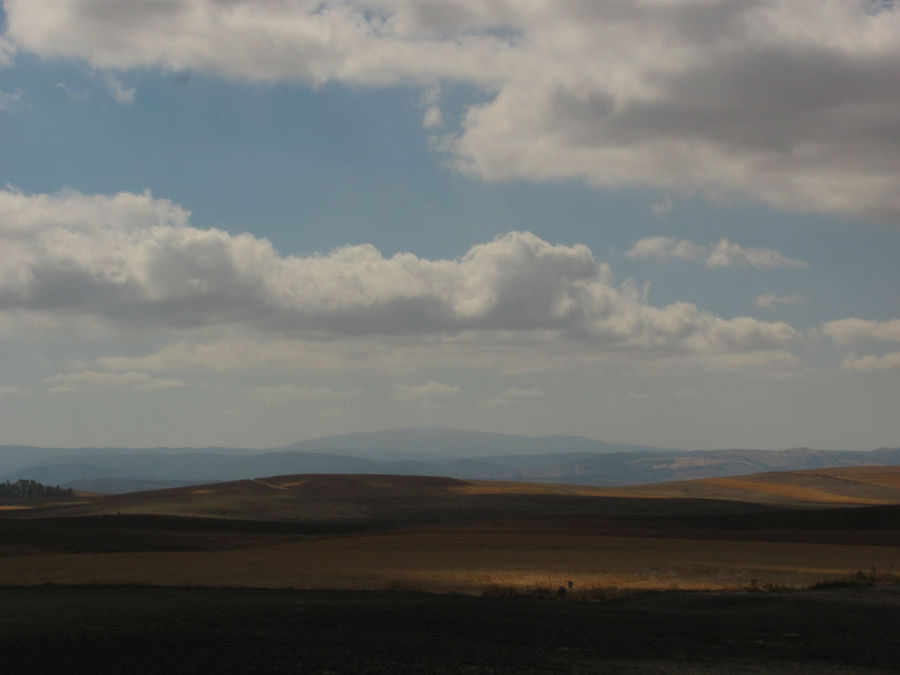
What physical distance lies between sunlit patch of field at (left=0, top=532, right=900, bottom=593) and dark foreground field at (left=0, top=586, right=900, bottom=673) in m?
4.13

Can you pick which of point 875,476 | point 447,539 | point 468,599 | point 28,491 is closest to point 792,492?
point 875,476

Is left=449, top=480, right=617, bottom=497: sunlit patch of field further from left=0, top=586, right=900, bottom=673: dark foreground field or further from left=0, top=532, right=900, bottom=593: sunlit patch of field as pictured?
left=0, top=586, right=900, bottom=673: dark foreground field

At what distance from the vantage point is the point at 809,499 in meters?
129

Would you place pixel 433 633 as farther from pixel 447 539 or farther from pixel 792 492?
pixel 792 492

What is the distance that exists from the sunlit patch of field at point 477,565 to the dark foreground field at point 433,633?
4133 mm

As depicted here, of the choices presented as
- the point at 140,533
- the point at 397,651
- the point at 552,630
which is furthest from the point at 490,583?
the point at 140,533

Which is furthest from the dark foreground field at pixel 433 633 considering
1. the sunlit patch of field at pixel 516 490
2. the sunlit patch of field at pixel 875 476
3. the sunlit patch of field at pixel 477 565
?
the sunlit patch of field at pixel 875 476

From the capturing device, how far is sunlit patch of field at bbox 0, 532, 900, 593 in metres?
37.9

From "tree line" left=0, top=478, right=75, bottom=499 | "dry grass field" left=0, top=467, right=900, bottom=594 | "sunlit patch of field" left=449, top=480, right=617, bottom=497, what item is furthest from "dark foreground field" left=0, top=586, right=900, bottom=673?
"tree line" left=0, top=478, right=75, bottom=499

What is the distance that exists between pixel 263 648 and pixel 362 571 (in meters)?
19.8

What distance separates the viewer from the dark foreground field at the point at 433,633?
2011 centimetres

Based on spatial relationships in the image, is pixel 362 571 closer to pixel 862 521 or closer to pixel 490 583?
pixel 490 583

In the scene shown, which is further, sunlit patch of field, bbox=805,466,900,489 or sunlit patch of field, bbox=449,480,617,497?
sunlit patch of field, bbox=805,466,900,489

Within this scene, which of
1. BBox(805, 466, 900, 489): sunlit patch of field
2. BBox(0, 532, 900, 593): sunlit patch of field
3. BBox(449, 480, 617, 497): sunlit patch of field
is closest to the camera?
BBox(0, 532, 900, 593): sunlit patch of field
